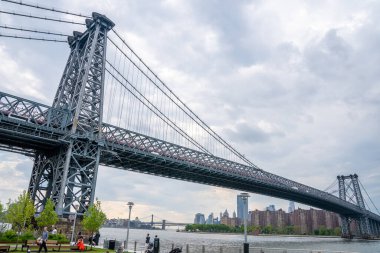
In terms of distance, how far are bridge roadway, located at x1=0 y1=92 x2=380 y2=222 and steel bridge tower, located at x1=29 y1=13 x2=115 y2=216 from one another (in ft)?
3.47

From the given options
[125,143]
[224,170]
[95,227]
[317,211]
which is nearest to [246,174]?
[224,170]

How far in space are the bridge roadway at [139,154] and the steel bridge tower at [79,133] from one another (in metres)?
1.06

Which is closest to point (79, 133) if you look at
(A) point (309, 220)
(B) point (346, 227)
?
(B) point (346, 227)

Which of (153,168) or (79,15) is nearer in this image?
(79,15)

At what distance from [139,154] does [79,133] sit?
10101 millimetres

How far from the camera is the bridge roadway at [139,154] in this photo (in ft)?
112

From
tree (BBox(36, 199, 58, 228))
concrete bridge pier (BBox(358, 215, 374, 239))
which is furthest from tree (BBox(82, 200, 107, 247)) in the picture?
concrete bridge pier (BBox(358, 215, 374, 239))

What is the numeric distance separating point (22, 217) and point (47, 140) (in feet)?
35.2

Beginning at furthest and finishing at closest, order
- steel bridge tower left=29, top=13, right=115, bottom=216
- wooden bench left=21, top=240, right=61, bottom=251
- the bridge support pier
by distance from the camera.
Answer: the bridge support pier
steel bridge tower left=29, top=13, right=115, bottom=216
wooden bench left=21, top=240, right=61, bottom=251

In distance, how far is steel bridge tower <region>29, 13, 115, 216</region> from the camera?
117 ft

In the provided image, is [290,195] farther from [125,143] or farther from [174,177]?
[125,143]

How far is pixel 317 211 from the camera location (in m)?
164

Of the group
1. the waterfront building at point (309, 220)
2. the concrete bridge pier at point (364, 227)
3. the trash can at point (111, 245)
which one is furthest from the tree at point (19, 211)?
the waterfront building at point (309, 220)

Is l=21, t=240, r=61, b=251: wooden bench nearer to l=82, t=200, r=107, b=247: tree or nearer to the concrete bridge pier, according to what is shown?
l=82, t=200, r=107, b=247: tree
